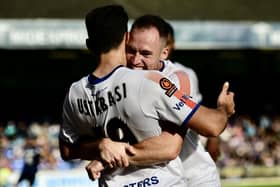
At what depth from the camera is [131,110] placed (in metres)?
4.32

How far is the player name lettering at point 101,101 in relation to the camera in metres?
4.33

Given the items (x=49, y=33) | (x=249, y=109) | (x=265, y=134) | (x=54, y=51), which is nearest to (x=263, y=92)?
(x=249, y=109)

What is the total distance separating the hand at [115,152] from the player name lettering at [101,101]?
189 millimetres

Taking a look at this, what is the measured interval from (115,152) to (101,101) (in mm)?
293

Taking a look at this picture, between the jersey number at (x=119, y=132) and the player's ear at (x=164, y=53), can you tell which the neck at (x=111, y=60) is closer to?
the jersey number at (x=119, y=132)

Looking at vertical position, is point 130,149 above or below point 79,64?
above

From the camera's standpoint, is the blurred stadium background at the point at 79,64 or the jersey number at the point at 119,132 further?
the blurred stadium background at the point at 79,64

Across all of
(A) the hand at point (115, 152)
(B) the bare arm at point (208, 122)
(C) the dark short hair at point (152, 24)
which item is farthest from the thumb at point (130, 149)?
(C) the dark short hair at point (152, 24)

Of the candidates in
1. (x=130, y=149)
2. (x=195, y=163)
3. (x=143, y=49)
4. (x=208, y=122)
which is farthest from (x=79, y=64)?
(x=208, y=122)

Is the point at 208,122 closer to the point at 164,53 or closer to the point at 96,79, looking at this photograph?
the point at 96,79

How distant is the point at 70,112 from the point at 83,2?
16631 millimetres

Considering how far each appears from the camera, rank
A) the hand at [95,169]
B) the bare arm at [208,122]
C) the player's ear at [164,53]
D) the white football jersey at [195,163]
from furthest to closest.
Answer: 1. the white football jersey at [195,163]
2. the player's ear at [164,53]
3. the hand at [95,169]
4. the bare arm at [208,122]

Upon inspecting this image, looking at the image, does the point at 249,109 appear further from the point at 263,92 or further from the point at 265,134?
the point at 265,134

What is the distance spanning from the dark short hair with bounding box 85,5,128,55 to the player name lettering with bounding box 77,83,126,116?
0.77 feet
